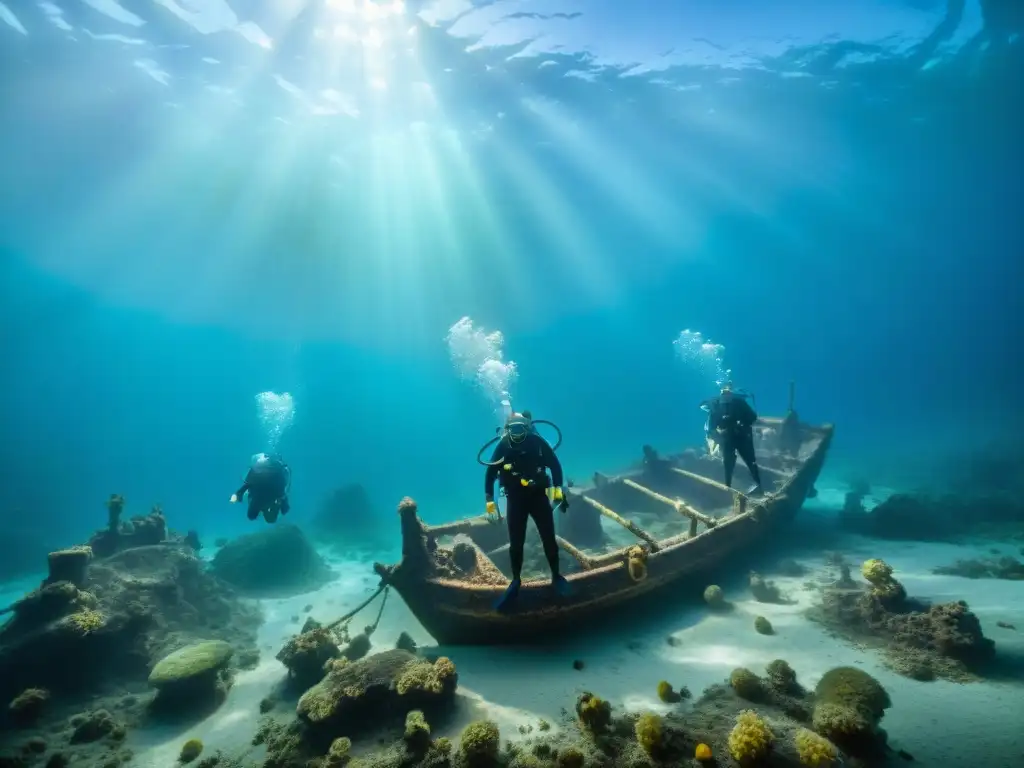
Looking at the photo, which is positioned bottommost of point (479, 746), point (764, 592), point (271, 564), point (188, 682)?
point (479, 746)

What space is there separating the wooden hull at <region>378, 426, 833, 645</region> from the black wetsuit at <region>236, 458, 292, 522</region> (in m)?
5.31

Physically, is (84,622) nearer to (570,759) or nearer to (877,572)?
(570,759)

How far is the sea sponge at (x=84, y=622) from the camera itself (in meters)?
8.62

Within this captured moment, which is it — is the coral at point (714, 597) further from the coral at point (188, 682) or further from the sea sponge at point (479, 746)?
the coral at point (188, 682)

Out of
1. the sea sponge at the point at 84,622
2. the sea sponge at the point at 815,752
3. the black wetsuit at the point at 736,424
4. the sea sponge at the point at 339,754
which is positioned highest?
the black wetsuit at the point at 736,424

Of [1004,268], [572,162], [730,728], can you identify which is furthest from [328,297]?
[1004,268]

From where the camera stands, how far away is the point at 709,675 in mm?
6344

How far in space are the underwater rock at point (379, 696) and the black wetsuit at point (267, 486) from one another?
6260 mm

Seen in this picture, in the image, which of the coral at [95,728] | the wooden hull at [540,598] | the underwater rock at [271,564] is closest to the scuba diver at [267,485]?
the coral at [95,728]

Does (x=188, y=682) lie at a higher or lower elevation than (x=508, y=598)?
lower

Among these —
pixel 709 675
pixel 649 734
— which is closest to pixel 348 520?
pixel 709 675

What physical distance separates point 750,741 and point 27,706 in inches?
462

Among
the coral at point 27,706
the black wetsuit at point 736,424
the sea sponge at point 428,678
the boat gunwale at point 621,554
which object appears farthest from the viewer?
the black wetsuit at point 736,424

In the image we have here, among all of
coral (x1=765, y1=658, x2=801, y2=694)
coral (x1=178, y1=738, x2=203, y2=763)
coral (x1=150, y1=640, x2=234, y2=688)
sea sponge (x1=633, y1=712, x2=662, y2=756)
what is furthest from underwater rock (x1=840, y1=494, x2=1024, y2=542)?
coral (x1=150, y1=640, x2=234, y2=688)
